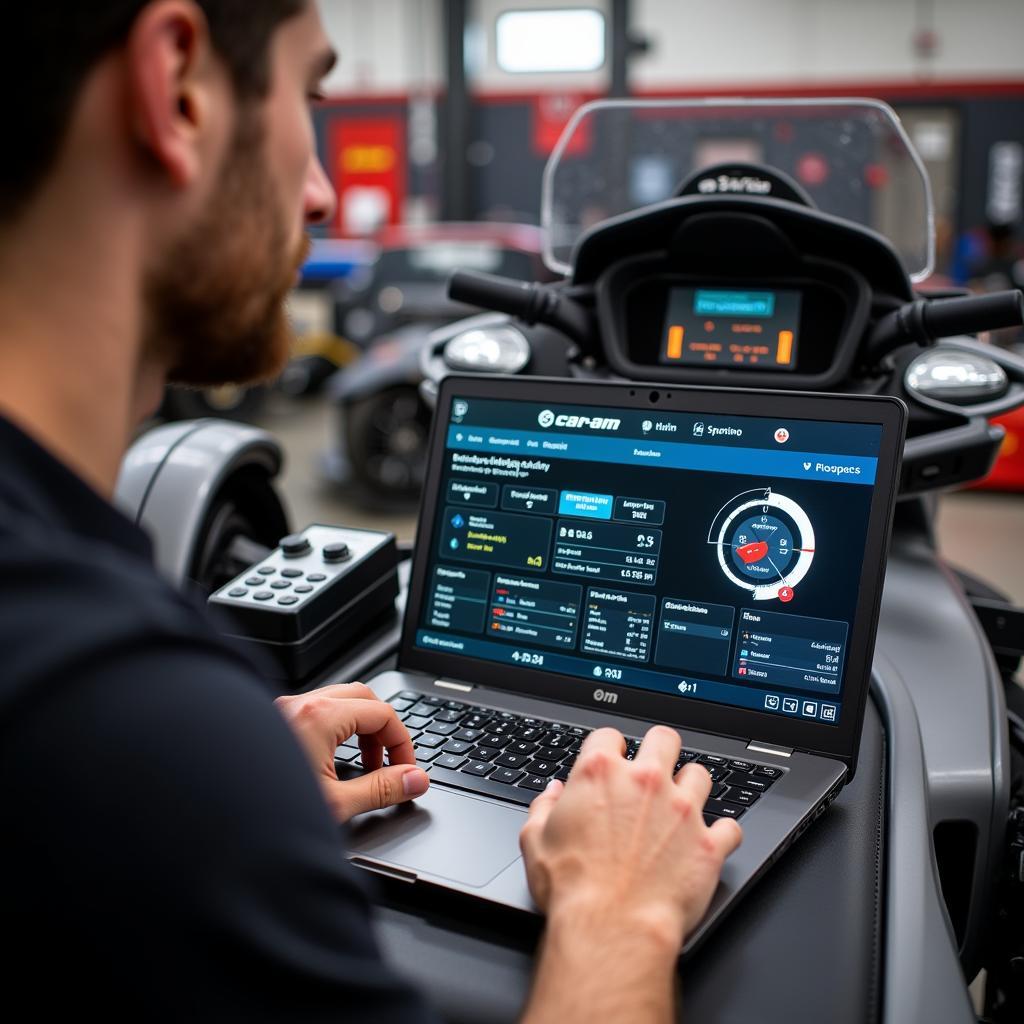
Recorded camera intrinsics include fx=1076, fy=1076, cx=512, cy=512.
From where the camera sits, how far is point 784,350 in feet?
4.29

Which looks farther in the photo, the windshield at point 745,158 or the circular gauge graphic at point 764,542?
the windshield at point 745,158

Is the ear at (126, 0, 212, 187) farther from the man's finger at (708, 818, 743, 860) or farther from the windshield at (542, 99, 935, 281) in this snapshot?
the windshield at (542, 99, 935, 281)

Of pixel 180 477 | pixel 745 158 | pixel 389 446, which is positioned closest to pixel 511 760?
pixel 180 477

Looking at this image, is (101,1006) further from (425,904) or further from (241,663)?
(425,904)

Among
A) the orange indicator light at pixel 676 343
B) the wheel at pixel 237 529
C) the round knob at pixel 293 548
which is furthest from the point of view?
the wheel at pixel 237 529

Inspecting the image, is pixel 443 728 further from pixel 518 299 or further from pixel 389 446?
pixel 389 446

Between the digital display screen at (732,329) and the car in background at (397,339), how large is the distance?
5.50 ft

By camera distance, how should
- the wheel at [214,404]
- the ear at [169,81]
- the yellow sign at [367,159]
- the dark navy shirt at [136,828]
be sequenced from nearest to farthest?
the dark navy shirt at [136,828] → the ear at [169,81] → the wheel at [214,404] → the yellow sign at [367,159]

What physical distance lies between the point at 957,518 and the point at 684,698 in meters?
3.96

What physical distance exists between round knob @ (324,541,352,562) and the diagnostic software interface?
5.8 inches

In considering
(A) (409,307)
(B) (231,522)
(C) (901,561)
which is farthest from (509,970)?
(A) (409,307)

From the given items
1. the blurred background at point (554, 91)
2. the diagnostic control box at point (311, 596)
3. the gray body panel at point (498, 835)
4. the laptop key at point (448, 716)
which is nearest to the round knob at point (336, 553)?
the diagnostic control box at point (311, 596)

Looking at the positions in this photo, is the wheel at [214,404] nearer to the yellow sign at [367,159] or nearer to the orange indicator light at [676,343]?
the orange indicator light at [676,343]

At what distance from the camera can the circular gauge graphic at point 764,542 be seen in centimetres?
85
